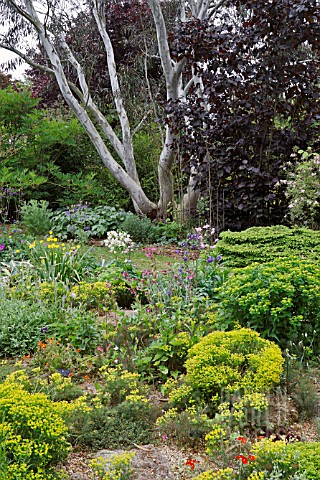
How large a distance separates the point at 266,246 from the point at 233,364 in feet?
7.43

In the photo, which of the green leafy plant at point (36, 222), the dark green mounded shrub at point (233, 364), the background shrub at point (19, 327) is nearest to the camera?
the dark green mounded shrub at point (233, 364)

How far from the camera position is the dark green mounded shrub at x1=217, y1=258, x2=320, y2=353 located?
342 centimetres

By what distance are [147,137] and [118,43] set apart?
2926mm

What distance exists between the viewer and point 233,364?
301 centimetres

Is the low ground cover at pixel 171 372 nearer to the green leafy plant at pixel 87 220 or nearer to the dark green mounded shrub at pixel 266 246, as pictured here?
the dark green mounded shrub at pixel 266 246

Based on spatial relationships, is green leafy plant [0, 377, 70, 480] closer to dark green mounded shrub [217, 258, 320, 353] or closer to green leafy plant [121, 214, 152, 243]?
dark green mounded shrub [217, 258, 320, 353]

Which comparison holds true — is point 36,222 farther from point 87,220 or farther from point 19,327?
point 19,327

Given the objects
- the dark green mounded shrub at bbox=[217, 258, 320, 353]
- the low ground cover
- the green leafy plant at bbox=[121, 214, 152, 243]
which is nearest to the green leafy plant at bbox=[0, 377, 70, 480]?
the low ground cover

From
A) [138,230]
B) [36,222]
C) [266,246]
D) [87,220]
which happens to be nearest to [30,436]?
[266,246]

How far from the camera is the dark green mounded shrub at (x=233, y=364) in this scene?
2.91 meters

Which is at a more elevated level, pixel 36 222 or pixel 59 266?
pixel 36 222

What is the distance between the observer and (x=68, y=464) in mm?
2533

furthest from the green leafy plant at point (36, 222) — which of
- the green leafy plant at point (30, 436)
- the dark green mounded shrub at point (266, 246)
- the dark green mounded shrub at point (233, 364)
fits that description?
the green leafy plant at point (30, 436)

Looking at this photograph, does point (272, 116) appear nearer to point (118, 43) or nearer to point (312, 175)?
point (312, 175)
